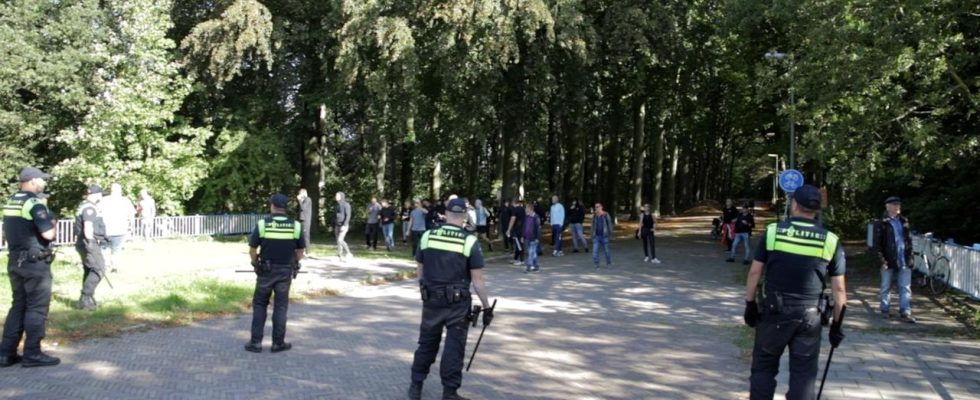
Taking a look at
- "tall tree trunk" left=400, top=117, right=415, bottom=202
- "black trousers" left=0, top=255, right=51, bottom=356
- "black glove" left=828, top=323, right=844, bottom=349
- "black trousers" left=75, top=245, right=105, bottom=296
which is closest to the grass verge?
"black trousers" left=75, top=245, right=105, bottom=296

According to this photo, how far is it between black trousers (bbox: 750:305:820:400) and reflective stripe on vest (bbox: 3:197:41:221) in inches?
266

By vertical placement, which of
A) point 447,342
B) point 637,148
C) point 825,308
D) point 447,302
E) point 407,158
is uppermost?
point 637,148

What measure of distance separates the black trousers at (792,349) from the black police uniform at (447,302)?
232cm

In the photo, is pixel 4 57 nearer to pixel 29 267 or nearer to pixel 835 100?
pixel 29 267

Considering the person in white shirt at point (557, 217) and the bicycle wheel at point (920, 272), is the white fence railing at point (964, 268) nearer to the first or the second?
the bicycle wheel at point (920, 272)

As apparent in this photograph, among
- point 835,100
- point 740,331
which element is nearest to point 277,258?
point 740,331

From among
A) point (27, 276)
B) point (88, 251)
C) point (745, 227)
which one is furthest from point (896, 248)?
point (88, 251)

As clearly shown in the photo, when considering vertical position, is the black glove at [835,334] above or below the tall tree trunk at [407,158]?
below

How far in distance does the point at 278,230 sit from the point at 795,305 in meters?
5.28

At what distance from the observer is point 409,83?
78.0ft

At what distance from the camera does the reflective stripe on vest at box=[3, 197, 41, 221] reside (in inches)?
298

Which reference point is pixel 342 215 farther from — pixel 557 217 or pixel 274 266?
pixel 274 266

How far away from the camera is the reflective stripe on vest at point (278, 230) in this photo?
27.5 feet

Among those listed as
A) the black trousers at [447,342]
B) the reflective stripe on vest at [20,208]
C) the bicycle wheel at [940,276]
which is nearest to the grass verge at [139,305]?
the reflective stripe on vest at [20,208]
